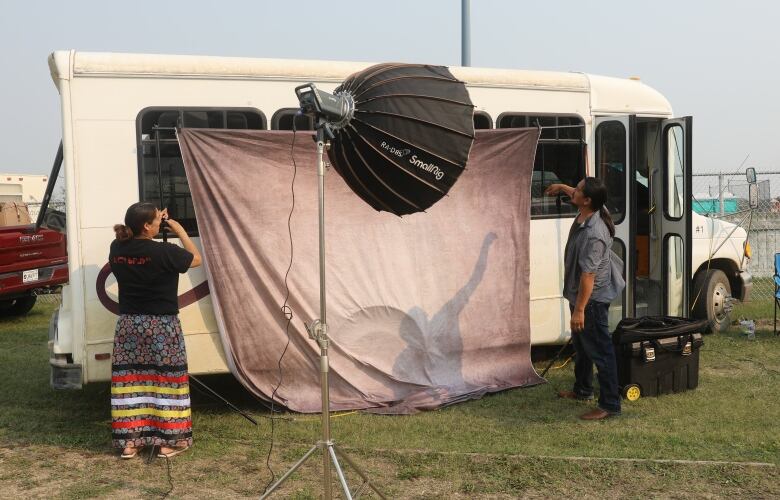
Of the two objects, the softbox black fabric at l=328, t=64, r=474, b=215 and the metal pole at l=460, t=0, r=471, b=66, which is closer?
the softbox black fabric at l=328, t=64, r=474, b=215

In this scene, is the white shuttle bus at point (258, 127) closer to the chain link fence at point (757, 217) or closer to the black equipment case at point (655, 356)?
the black equipment case at point (655, 356)

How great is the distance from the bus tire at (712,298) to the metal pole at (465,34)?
5.29 m

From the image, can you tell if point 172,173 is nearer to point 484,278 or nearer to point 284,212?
point 284,212

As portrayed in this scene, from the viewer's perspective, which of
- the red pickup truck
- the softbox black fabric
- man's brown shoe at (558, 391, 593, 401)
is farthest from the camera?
the red pickup truck

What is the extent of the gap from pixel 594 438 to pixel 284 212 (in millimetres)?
2936

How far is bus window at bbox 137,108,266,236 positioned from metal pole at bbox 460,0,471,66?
7.08m

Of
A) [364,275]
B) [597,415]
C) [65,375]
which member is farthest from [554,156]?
[65,375]

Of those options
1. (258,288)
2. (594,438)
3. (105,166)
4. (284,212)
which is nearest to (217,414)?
(258,288)

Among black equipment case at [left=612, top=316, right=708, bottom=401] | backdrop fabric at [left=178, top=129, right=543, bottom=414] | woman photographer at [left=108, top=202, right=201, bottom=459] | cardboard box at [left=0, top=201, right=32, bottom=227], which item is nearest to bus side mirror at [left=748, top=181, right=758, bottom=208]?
black equipment case at [left=612, top=316, right=708, bottom=401]

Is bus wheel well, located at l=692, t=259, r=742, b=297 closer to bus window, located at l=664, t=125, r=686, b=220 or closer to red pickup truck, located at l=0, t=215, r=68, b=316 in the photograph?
bus window, located at l=664, t=125, r=686, b=220

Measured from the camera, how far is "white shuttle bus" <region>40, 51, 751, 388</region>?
593cm

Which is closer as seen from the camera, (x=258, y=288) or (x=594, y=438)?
(x=594, y=438)

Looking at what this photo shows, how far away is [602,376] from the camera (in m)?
6.12

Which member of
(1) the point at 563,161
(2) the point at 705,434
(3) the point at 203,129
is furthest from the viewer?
(1) the point at 563,161
